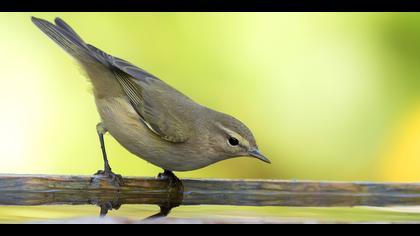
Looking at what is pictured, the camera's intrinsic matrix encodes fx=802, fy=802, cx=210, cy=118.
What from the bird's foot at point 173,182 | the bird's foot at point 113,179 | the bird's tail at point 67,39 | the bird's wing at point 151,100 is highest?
the bird's tail at point 67,39

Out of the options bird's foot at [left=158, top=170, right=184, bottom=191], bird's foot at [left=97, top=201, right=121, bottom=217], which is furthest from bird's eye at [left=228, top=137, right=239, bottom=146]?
bird's foot at [left=97, top=201, right=121, bottom=217]

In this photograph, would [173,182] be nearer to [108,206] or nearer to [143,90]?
[108,206]

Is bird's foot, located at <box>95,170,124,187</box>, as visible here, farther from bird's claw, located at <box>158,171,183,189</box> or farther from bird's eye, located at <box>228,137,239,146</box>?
bird's eye, located at <box>228,137,239,146</box>

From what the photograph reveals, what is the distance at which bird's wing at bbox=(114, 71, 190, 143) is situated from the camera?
6.04m

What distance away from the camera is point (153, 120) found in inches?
240

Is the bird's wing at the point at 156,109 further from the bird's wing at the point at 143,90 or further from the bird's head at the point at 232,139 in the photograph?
the bird's head at the point at 232,139

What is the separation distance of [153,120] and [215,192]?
0.90 metres

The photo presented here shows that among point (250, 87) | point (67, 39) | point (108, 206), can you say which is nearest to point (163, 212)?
point (108, 206)

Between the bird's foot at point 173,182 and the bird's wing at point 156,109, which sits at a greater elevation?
the bird's wing at point 156,109

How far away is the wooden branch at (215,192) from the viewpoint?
5.04 meters

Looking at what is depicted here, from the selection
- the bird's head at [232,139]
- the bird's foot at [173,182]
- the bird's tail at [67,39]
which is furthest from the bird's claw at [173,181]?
the bird's tail at [67,39]
